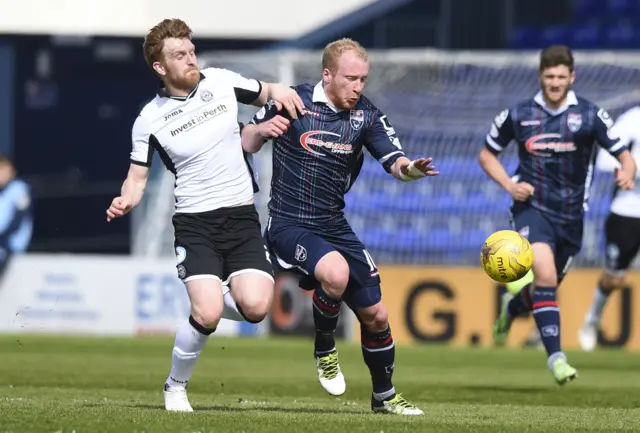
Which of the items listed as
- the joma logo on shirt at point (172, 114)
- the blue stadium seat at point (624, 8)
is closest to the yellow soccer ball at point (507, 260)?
the joma logo on shirt at point (172, 114)

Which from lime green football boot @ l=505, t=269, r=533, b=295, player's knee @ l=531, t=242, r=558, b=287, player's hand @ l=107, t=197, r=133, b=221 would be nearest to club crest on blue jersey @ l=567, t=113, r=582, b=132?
player's knee @ l=531, t=242, r=558, b=287

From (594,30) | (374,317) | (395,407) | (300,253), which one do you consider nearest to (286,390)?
(395,407)

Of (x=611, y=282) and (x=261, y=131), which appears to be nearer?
(x=261, y=131)

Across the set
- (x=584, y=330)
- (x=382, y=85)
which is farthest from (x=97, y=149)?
(x=584, y=330)

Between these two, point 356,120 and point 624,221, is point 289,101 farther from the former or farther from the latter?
point 624,221

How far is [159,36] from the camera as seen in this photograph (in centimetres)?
908

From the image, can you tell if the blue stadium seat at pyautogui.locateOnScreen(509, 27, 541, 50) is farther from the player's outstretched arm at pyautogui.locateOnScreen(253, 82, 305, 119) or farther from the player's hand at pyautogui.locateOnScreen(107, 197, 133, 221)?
the player's hand at pyautogui.locateOnScreen(107, 197, 133, 221)

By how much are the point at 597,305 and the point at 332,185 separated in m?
6.96

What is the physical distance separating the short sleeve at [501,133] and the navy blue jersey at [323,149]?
290cm

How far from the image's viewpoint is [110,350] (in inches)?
661

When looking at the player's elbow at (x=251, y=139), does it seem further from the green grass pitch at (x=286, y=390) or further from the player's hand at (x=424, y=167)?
the green grass pitch at (x=286, y=390)

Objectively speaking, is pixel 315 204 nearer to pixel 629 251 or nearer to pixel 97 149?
pixel 629 251

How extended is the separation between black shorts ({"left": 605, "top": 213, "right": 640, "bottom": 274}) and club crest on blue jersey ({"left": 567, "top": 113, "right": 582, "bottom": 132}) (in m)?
3.00

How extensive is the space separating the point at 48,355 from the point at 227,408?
266 inches
